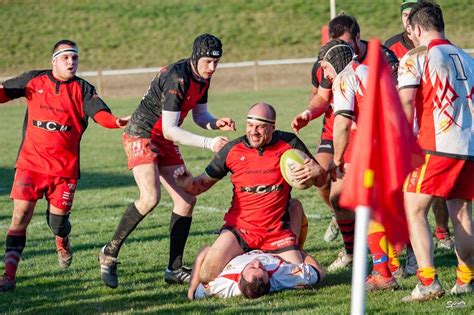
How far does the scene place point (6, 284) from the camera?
8562 mm

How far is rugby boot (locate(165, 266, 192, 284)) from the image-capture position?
8.64 metres

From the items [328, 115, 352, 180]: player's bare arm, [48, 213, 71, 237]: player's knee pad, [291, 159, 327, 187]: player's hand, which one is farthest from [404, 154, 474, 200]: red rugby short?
[48, 213, 71, 237]: player's knee pad

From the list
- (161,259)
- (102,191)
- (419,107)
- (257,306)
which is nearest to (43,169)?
(161,259)

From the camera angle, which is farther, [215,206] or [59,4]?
[59,4]

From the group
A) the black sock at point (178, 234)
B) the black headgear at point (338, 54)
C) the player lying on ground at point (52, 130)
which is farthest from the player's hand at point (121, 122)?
the black headgear at point (338, 54)

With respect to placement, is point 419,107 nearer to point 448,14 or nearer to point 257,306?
point 257,306

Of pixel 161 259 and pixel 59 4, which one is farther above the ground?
pixel 59 4

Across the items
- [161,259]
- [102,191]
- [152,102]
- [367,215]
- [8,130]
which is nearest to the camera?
[367,215]

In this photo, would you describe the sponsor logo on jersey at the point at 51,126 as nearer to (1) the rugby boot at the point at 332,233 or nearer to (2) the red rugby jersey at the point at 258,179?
(2) the red rugby jersey at the point at 258,179

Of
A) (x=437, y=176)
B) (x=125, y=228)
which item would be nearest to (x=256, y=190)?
(x=125, y=228)

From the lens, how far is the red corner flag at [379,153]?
14.2 ft

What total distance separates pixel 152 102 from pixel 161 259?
1.90 meters

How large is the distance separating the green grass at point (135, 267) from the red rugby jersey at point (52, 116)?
3.44ft

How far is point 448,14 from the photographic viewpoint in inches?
1919
